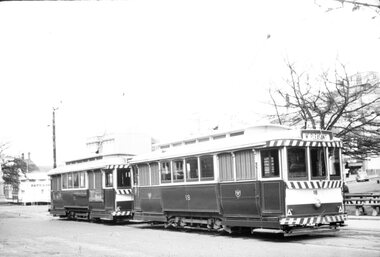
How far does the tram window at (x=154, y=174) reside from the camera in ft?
62.9

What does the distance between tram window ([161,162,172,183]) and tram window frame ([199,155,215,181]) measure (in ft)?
6.99

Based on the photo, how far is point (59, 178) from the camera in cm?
2983

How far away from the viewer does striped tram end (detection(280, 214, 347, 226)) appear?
43.1 feet

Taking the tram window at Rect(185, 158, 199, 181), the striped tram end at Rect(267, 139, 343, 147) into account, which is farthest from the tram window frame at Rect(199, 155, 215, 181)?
the striped tram end at Rect(267, 139, 343, 147)

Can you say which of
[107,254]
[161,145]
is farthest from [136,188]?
[107,254]

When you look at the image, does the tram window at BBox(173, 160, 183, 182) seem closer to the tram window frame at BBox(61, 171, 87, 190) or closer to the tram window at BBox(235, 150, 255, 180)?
the tram window at BBox(235, 150, 255, 180)

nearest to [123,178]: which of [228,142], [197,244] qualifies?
[228,142]

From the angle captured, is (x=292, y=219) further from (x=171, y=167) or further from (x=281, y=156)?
(x=171, y=167)

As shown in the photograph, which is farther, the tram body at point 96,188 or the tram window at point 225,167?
the tram body at point 96,188

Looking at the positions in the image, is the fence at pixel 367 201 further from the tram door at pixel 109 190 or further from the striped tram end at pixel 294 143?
the tram door at pixel 109 190

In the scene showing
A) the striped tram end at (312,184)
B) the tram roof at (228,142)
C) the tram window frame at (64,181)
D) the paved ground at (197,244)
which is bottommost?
the paved ground at (197,244)

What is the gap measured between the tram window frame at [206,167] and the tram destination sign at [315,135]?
326cm

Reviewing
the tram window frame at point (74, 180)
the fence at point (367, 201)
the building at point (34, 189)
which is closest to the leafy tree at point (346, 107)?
the fence at point (367, 201)

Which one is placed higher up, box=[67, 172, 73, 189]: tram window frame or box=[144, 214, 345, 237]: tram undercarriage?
box=[67, 172, 73, 189]: tram window frame
